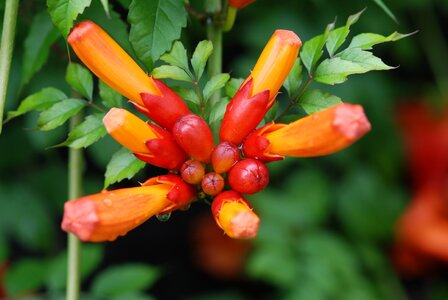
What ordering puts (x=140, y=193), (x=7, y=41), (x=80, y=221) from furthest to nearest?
(x=7, y=41) → (x=140, y=193) → (x=80, y=221)

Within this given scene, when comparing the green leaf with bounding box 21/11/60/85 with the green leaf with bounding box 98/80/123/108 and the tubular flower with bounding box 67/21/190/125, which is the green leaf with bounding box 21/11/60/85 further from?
the tubular flower with bounding box 67/21/190/125

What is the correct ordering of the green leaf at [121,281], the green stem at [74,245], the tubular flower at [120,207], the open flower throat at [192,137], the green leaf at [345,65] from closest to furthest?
the tubular flower at [120,207]
the open flower throat at [192,137]
the green leaf at [345,65]
the green stem at [74,245]
the green leaf at [121,281]

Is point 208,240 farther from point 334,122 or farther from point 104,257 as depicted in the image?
point 334,122

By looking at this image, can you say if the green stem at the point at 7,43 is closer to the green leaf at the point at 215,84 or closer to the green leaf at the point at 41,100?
the green leaf at the point at 41,100

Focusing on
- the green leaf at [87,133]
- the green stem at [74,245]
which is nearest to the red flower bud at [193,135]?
the green leaf at [87,133]

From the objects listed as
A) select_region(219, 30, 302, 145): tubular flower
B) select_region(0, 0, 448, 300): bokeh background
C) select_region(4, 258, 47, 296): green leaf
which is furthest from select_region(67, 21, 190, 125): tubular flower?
select_region(4, 258, 47, 296): green leaf

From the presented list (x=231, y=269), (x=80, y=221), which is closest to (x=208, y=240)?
(x=231, y=269)
